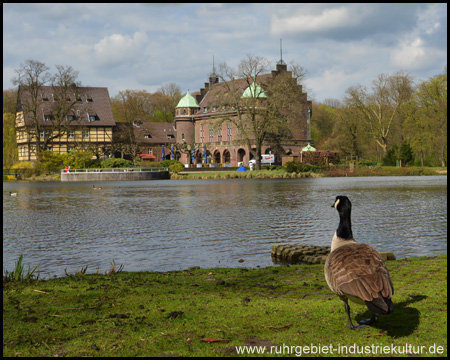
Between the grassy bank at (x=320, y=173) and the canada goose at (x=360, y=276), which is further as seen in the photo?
the grassy bank at (x=320, y=173)

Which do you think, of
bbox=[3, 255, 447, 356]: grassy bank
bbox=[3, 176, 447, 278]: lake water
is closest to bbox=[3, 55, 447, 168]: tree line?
bbox=[3, 176, 447, 278]: lake water

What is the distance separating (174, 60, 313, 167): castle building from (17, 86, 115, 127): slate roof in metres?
15.6

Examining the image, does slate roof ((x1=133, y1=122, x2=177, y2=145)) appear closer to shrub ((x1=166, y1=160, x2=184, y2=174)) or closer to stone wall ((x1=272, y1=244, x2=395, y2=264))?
shrub ((x1=166, y1=160, x2=184, y2=174))

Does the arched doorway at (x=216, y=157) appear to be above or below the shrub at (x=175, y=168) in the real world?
above

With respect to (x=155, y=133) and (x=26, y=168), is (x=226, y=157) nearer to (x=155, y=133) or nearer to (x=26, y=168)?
(x=155, y=133)

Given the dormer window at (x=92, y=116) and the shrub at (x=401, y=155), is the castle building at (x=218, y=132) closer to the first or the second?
the shrub at (x=401, y=155)

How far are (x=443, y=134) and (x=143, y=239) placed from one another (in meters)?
66.3

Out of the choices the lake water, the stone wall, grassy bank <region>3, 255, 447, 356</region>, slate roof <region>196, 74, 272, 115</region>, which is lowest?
the lake water

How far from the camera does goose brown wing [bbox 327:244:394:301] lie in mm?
6008

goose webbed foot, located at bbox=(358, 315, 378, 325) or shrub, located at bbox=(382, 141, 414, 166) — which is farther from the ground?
shrub, located at bbox=(382, 141, 414, 166)

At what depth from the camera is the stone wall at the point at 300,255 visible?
13.8m

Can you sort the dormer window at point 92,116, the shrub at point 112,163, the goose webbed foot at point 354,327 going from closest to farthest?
the goose webbed foot at point 354,327 < the shrub at point 112,163 < the dormer window at point 92,116

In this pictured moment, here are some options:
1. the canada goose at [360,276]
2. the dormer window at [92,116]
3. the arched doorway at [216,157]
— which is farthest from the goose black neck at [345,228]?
the dormer window at [92,116]

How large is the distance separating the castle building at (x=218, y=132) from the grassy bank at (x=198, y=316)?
269 ft
